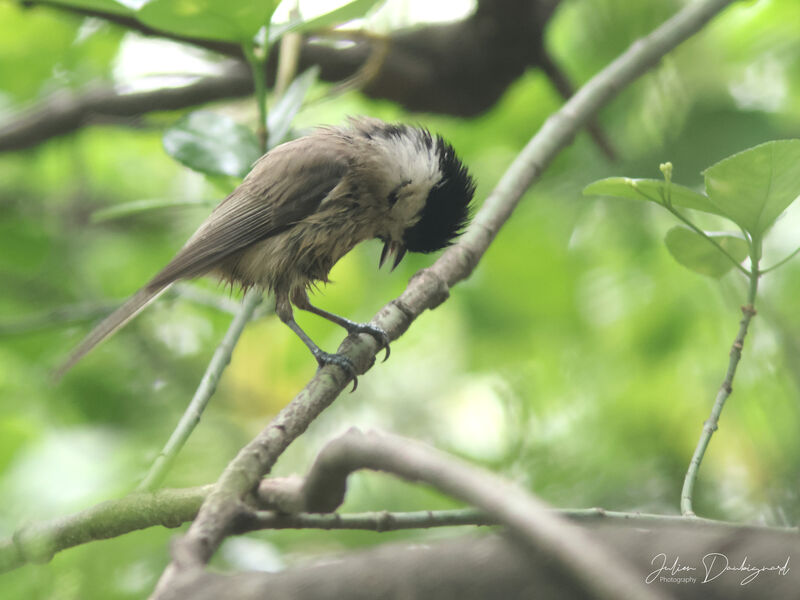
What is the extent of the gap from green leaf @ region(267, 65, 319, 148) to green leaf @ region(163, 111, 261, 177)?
9 cm

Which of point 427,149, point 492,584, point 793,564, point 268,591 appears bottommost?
point 793,564

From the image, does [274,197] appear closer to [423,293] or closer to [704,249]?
[423,293]

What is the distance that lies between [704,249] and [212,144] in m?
1.43

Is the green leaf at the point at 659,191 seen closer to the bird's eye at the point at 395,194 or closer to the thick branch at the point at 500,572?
the thick branch at the point at 500,572

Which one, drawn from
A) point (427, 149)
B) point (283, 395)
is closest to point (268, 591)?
point (427, 149)

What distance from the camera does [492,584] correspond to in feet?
3.16

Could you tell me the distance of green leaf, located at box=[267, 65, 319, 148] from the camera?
2.70 m

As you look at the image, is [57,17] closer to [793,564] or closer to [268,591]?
[268,591]

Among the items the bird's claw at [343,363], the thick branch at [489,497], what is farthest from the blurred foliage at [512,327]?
the thick branch at [489,497]

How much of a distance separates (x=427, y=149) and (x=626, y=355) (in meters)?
1.36

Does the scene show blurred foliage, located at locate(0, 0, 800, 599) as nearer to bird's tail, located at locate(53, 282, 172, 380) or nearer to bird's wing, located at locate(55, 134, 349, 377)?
bird's wing, located at locate(55, 134, 349, 377)

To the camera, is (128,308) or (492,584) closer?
(492,584)

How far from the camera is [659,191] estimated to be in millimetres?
1737

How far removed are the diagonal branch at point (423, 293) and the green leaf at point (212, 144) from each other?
68 cm
